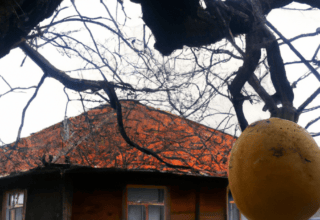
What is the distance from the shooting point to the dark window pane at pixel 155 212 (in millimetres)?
7605

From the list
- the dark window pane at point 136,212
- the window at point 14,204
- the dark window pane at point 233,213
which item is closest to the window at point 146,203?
the dark window pane at point 136,212

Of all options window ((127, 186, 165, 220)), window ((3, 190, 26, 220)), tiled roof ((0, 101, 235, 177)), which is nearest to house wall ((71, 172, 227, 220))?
window ((127, 186, 165, 220))

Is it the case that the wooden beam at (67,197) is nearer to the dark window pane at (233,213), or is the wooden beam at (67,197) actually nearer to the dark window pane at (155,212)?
the dark window pane at (155,212)

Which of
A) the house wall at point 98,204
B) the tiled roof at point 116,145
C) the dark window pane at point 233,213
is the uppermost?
the tiled roof at point 116,145

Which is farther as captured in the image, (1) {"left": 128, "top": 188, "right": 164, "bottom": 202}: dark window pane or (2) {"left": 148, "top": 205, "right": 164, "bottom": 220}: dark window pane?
(2) {"left": 148, "top": 205, "right": 164, "bottom": 220}: dark window pane

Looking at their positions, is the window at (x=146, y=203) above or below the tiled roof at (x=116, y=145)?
below

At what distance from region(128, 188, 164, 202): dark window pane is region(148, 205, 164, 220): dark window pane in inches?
10.6

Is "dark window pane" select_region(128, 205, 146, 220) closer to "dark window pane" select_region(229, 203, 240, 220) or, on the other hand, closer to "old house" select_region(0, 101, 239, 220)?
"old house" select_region(0, 101, 239, 220)

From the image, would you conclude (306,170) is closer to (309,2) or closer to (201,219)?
(309,2)

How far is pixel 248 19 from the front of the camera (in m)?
2.01

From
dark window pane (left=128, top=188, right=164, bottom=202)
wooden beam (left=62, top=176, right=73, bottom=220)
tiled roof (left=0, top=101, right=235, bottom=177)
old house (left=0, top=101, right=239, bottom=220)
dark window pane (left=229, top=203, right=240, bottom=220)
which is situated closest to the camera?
tiled roof (left=0, top=101, right=235, bottom=177)

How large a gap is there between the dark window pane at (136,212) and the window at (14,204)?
277 centimetres

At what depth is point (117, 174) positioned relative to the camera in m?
7.01

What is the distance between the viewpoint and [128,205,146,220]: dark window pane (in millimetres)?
7508
